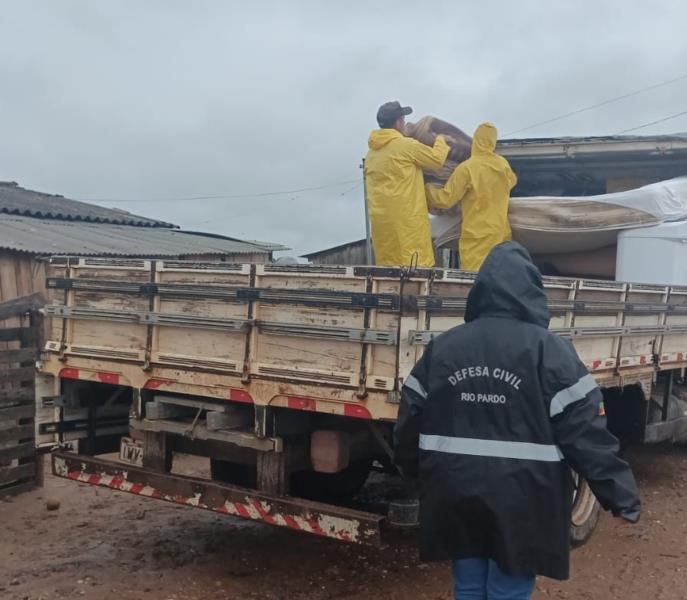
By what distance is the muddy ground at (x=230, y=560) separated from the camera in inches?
170

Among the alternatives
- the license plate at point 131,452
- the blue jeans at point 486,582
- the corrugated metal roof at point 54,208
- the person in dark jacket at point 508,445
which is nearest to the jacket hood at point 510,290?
the person in dark jacket at point 508,445

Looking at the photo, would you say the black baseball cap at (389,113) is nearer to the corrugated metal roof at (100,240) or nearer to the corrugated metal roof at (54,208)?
the corrugated metal roof at (100,240)

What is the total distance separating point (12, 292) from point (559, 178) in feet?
19.4

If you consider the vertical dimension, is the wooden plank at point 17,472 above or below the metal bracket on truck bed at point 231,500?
below

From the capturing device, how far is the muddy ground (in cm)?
432

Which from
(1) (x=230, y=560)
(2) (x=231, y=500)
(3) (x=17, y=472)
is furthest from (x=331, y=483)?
(3) (x=17, y=472)

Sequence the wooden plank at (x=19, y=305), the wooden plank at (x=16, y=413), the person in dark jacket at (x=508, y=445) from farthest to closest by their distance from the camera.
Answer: the wooden plank at (x=16, y=413) → the wooden plank at (x=19, y=305) → the person in dark jacket at (x=508, y=445)

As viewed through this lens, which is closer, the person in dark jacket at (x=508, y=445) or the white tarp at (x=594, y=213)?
the person in dark jacket at (x=508, y=445)

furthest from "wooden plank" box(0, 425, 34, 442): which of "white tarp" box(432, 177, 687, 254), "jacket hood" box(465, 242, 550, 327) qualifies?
"jacket hood" box(465, 242, 550, 327)

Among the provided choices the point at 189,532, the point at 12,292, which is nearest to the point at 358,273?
the point at 189,532

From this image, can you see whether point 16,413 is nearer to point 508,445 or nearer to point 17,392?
point 17,392

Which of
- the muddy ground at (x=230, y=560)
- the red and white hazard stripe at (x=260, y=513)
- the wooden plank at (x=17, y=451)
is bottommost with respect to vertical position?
the muddy ground at (x=230, y=560)

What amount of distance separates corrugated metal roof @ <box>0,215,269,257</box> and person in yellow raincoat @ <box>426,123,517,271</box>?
15.4 ft

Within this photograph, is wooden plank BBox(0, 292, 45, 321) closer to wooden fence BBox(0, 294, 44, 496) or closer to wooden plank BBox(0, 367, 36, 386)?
wooden fence BBox(0, 294, 44, 496)
